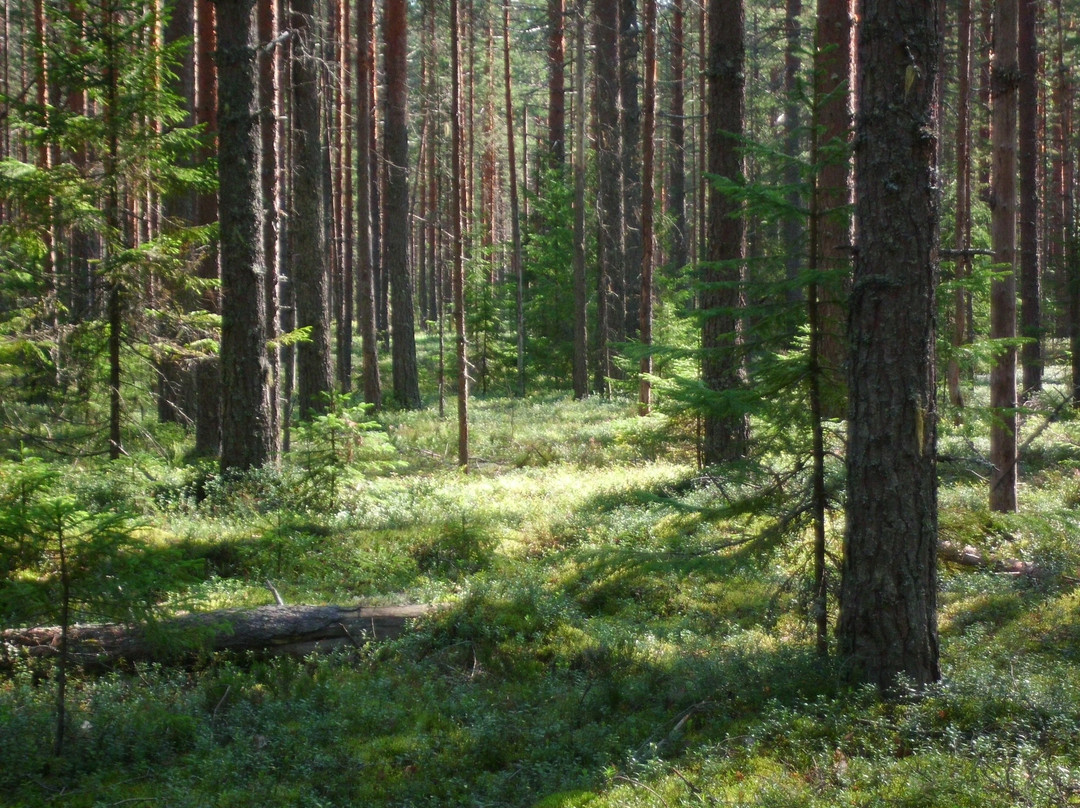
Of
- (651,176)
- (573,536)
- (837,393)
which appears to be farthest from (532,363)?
(837,393)

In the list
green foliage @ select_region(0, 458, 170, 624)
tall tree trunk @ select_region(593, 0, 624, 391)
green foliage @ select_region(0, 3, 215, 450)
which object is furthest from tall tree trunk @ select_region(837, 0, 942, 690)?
tall tree trunk @ select_region(593, 0, 624, 391)

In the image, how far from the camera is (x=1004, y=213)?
1066 cm

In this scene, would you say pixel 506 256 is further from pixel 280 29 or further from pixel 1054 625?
pixel 1054 625

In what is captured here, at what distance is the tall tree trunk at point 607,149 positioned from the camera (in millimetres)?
24156

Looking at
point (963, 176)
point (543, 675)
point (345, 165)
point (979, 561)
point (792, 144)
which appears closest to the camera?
point (543, 675)

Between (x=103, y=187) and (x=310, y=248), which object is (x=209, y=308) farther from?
(x=103, y=187)

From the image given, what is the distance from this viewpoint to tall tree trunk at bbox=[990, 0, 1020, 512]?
10406mm

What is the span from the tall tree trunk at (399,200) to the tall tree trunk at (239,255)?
8.66 meters

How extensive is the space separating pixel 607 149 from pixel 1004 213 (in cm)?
1483

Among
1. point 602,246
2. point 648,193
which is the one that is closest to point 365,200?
point 648,193

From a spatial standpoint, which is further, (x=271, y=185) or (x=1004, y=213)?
(x=271, y=185)

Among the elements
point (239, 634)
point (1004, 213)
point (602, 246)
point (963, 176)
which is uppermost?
point (963, 176)

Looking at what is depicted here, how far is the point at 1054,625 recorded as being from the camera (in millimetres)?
7309

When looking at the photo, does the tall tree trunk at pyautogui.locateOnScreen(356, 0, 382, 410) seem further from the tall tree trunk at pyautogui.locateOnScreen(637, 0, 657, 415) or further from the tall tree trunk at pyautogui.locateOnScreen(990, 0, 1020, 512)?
the tall tree trunk at pyautogui.locateOnScreen(990, 0, 1020, 512)
